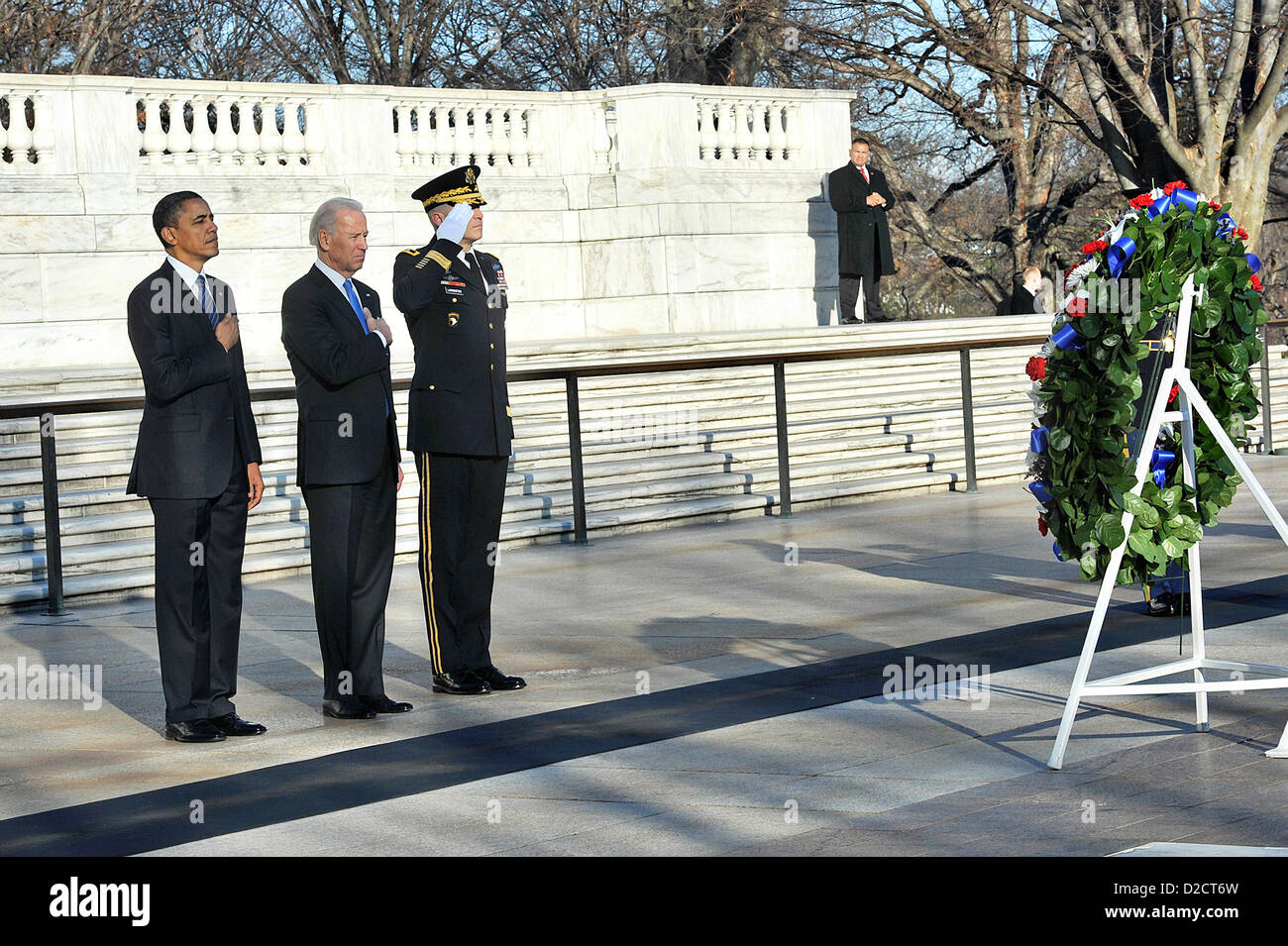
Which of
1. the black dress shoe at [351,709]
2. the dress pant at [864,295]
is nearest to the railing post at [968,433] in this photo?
the dress pant at [864,295]

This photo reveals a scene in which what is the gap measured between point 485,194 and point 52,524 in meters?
11.7

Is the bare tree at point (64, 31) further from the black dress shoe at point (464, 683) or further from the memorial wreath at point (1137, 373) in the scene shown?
the memorial wreath at point (1137, 373)

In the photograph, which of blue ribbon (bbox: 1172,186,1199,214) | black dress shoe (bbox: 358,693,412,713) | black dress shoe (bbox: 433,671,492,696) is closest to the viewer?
blue ribbon (bbox: 1172,186,1199,214)

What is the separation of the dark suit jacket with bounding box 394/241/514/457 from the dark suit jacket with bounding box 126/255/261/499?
88 centimetres

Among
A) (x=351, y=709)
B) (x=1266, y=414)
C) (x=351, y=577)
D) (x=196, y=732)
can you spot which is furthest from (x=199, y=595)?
(x=1266, y=414)

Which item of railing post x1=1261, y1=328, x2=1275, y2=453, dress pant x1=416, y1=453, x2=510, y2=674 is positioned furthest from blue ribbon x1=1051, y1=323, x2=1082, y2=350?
railing post x1=1261, y1=328, x2=1275, y2=453

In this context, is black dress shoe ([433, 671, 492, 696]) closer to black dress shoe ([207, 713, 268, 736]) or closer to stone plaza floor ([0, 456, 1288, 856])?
stone plaza floor ([0, 456, 1288, 856])

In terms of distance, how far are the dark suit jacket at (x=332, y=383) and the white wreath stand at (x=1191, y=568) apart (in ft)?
9.35

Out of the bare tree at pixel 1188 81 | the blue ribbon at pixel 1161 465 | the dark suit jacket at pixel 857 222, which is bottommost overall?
the blue ribbon at pixel 1161 465

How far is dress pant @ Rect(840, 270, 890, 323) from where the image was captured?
21000 millimetres

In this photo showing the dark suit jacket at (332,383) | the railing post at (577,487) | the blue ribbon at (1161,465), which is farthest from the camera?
the railing post at (577,487)

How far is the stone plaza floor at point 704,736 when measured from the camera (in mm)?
5094

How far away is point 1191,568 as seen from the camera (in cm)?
618

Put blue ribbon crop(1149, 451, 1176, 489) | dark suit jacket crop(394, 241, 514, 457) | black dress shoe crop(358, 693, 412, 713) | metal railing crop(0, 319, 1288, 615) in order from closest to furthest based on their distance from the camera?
blue ribbon crop(1149, 451, 1176, 489) < black dress shoe crop(358, 693, 412, 713) < dark suit jacket crop(394, 241, 514, 457) < metal railing crop(0, 319, 1288, 615)
